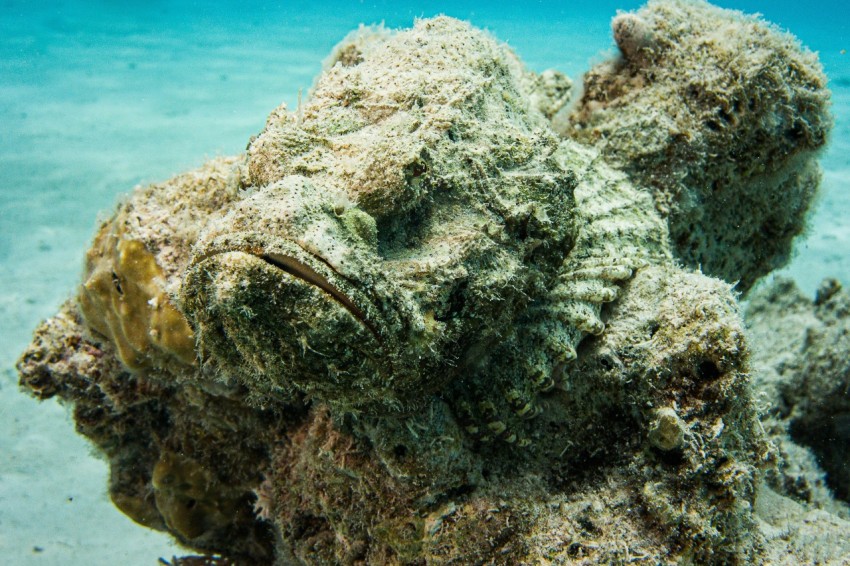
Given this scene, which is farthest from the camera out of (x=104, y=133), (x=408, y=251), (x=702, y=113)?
(x=104, y=133)

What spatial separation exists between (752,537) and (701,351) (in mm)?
959

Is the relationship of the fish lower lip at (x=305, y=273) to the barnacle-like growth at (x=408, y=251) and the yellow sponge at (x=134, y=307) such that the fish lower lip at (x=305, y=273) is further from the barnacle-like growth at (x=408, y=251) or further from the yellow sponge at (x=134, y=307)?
the yellow sponge at (x=134, y=307)

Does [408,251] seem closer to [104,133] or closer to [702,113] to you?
[702,113]

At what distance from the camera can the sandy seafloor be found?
5.91m

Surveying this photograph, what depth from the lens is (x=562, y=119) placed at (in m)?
4.36

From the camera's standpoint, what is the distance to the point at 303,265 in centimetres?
185

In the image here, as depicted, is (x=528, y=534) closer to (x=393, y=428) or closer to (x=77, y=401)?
(x=393, y=428)

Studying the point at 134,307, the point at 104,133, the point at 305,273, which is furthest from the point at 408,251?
the point at 104,133

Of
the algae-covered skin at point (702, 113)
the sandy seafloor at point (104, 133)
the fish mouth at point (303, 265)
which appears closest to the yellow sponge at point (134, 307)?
the sandy seafloor at point (104, 133)

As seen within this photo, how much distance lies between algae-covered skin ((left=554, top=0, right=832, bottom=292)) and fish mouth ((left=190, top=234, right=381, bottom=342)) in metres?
2.74

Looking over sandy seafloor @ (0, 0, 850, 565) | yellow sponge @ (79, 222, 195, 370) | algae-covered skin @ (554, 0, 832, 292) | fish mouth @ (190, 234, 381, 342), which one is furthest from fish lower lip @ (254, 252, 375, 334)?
algae-covered skin @ (554, 0, 832, 292)

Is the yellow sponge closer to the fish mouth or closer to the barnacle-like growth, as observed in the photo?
the barnacle-like growth

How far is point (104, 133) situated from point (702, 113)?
1497 centimetres

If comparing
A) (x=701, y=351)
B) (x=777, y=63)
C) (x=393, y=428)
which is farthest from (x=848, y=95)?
(x=393, y=428)
